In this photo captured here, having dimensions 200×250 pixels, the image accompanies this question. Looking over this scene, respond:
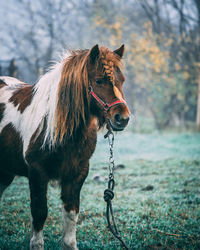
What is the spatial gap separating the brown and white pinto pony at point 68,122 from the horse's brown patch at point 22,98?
118 millimetres

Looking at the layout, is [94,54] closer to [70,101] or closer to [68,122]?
[70,101]

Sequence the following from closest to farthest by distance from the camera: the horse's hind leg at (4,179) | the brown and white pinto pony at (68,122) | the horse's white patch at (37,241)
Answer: the brown and white pinto pony at (68,122), the horse's white patch at (37,241), the horse's hind leg at (4,179)

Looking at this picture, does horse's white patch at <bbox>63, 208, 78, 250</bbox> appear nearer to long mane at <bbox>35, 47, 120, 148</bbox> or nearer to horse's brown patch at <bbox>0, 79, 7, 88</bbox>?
long mane at <bbox>35, 47, 120, 148</bbox>

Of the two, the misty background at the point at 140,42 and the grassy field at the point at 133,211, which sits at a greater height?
the misty background at the point at 140,42

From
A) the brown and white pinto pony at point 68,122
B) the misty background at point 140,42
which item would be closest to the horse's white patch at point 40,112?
the brown and white pinto pony at point 68,122

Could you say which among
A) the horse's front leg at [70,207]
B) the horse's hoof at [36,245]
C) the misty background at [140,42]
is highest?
the misty background at [140,42]

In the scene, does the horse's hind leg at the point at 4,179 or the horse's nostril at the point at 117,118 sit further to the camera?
the horse's hind leg at the point at 4,179

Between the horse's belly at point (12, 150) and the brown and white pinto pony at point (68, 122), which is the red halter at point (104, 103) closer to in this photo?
the brown and white pinto pony at point (68, 122)

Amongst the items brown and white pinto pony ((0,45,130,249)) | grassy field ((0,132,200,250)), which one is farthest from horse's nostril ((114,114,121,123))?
grassy field ((0,132,200,250))

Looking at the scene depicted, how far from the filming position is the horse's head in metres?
2.10

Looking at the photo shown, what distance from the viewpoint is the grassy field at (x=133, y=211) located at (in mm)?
2742

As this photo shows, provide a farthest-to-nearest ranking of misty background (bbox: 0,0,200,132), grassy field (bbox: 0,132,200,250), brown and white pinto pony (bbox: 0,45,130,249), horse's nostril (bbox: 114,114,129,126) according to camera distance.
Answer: misty background (bbox: 0,0,200,132)
grassy field (bbox: 0,132,200,250)
brown and white pinto pony (bbox: 0,45,130,249)
horse's nostril (bbox: 114,114,129,126)

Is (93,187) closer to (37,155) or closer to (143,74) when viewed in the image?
(37,155)

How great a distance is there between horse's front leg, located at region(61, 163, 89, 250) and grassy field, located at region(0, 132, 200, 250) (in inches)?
5.7
